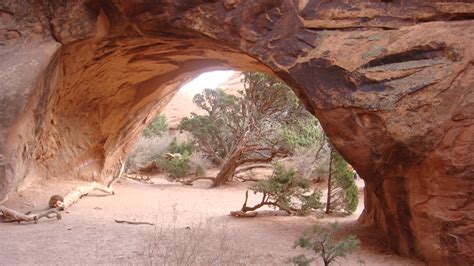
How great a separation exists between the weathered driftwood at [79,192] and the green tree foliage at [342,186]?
4884 mm

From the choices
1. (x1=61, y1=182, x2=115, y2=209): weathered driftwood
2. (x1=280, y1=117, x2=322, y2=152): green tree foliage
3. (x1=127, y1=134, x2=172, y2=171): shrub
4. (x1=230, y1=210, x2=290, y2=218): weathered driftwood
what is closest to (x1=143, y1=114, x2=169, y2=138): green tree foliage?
(x1=127, y1=134, x2=172, y2=171): shrub

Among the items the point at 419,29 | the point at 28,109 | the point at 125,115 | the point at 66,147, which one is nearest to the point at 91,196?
the point at 66,147

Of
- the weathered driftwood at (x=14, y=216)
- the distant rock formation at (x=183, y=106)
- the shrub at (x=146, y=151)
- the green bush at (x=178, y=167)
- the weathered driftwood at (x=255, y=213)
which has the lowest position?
the weathered driftwood at (x=14, y=216)

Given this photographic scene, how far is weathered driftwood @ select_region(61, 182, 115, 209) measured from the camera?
7.85 m

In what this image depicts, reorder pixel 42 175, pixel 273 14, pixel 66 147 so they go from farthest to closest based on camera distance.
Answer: pixel 66 147 → pixel 42 175 → pixel 273 14

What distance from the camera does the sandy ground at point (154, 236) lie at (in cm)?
451

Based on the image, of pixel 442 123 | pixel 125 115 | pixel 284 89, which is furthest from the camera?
pixel 284 89

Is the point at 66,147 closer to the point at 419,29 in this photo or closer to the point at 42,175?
the point at 42,175

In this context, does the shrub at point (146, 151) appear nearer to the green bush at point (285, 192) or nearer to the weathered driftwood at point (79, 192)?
the weathered driftwood at point (79, 192)

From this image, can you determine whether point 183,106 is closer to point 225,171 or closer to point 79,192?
point 225,171

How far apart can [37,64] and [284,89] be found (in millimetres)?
8869

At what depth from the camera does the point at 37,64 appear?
20.4 ft

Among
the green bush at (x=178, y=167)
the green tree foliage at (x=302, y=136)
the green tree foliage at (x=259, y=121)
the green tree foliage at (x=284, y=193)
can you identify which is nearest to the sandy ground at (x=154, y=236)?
the green tree foliage at (x=284, y=193)

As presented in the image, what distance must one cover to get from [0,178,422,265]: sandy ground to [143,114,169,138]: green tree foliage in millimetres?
12926
